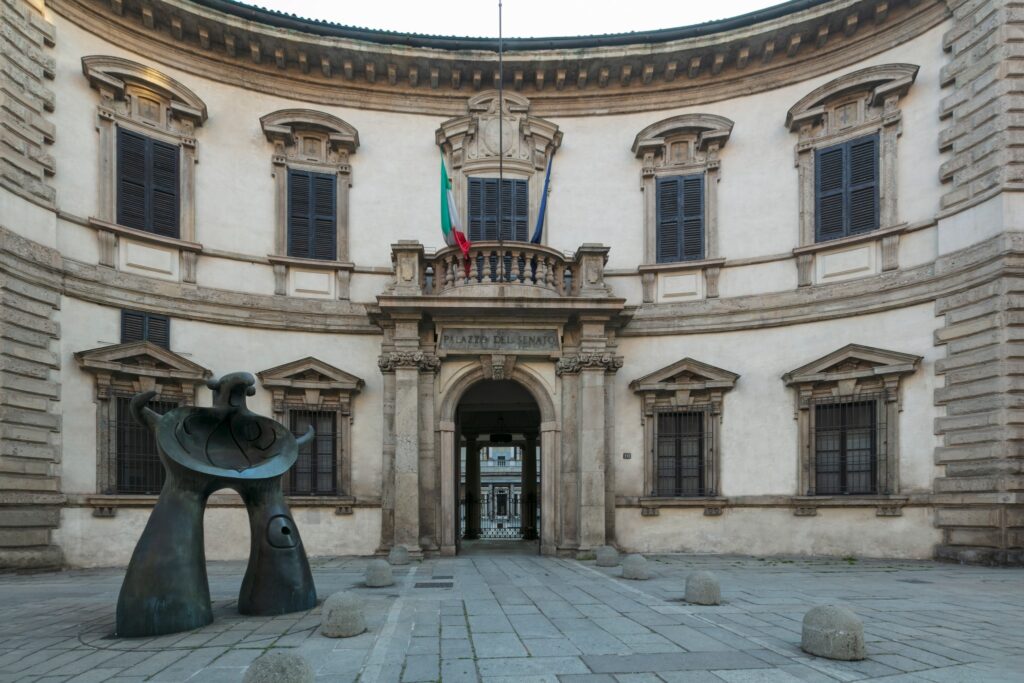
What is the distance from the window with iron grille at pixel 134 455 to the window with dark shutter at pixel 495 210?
7.80 metres

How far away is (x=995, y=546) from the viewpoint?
12820 millimetres

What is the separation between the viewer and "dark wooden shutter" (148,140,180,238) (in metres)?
15.6

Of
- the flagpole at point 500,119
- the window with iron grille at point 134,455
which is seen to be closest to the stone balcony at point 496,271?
the flagpole at point 500,119

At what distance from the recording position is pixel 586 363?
51.4 feet

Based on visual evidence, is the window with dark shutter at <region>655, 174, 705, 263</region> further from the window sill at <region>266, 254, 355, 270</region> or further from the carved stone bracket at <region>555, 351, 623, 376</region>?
the window sill at <region>266, 254, 355, 270</region>

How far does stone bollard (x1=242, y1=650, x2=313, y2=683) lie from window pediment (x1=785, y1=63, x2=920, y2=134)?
1538cm

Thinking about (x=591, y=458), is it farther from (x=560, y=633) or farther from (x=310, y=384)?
(x=560, y=633)

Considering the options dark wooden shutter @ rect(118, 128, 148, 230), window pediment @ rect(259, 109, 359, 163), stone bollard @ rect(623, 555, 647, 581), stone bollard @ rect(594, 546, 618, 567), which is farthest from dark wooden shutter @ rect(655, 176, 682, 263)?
dark wooden shutter @ rect(118, 128, 148, 230)

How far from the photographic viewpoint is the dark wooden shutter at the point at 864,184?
15.5m

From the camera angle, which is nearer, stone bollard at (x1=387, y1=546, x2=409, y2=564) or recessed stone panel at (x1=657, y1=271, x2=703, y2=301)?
stone bollard at (x1=387, y1=546, x2=409, y2=564)

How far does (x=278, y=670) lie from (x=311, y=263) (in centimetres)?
1268

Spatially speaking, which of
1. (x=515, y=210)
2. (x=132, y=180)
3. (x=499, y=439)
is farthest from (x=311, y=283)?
(x=499, y=439)

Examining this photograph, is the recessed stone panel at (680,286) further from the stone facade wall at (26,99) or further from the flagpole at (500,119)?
the stone facade wall at (26,99)

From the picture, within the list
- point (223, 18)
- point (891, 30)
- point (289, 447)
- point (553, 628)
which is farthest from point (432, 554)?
point (891, 30)
